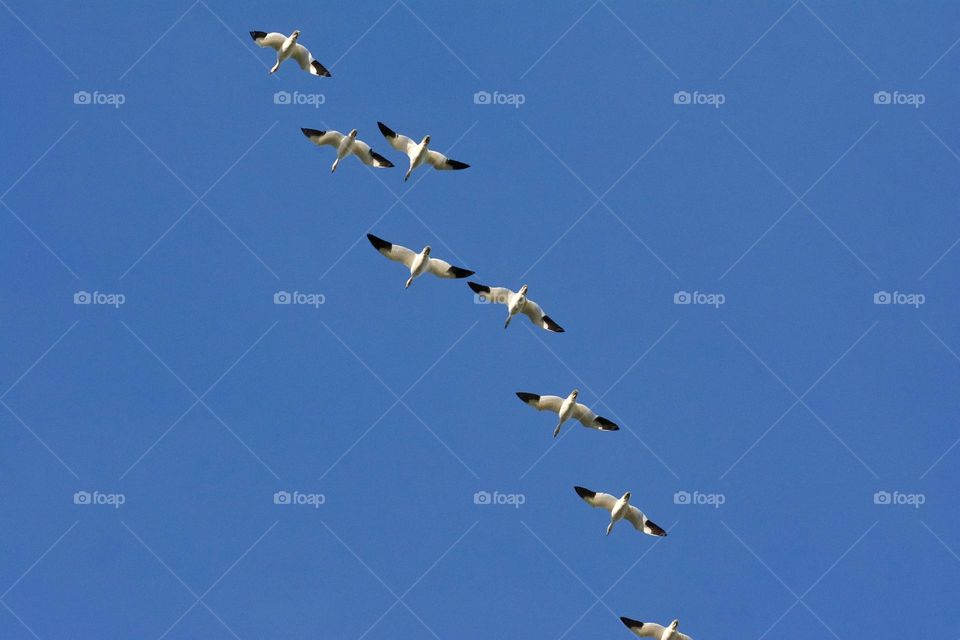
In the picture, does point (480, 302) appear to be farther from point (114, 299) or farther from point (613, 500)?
point (114, 299)

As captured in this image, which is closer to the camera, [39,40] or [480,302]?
[480,302]

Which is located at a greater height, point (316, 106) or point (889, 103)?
point (889, 103)

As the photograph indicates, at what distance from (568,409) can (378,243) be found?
→ 767cm

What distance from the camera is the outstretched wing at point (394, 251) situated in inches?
2297

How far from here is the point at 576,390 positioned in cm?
5803

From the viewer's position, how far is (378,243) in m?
58.3

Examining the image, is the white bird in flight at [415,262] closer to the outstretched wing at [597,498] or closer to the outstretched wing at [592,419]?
the outstretched wing at [592,419]

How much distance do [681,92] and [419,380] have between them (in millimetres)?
13008

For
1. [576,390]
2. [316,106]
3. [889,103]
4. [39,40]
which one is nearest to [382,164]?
[316,106]

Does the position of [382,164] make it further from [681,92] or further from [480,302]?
[681,92]

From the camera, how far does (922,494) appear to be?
2447 inches

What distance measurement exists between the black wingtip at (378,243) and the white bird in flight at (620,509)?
9.37 metres

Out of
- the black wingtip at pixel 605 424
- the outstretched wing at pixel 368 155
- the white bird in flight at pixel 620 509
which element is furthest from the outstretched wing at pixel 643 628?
the outstretched wing at pixel 368 155

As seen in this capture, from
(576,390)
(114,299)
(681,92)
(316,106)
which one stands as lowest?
(114,299)
